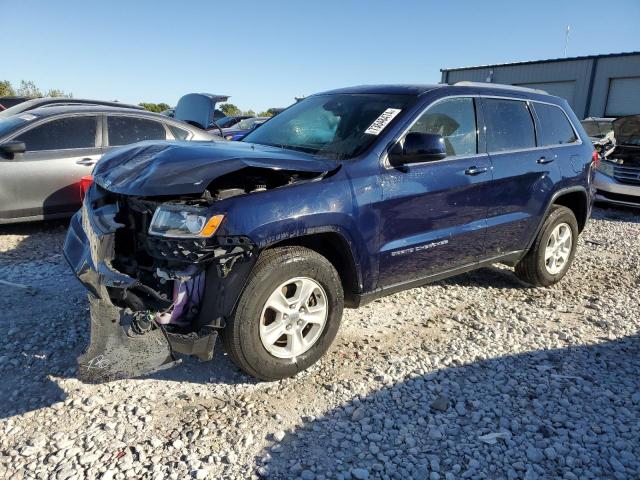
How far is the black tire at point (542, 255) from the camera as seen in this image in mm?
4637

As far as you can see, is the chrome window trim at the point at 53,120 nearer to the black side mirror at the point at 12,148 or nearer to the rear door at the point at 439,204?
the black side mirror at the point at 12,148

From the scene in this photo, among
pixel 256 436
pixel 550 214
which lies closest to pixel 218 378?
pixel 256 436

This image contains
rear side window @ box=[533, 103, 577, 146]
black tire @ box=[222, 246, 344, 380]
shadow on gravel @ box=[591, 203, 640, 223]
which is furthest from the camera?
shadow on gravel @ box=[591, 203, 640, 223]

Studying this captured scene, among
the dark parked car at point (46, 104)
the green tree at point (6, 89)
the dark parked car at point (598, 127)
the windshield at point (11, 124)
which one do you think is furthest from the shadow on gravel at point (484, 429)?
the green tree at point (6, 89)

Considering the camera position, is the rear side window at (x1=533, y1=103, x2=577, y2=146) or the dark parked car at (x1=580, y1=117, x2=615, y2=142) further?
the dark parked car at (x1=580, y1=117, x2=615, y2=142)

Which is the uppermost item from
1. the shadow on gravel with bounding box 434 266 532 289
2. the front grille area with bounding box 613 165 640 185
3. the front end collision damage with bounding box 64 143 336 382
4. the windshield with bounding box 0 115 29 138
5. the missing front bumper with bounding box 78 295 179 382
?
the windshield with bounding box 0 115 29 138

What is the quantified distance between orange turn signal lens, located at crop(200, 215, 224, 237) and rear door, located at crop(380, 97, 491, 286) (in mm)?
1126

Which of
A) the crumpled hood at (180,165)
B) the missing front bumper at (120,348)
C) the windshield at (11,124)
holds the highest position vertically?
the windshield at (11,124)

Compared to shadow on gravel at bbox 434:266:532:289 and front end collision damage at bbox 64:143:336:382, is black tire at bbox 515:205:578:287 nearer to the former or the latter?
shadow on gravel at bbox 434:266:532:289

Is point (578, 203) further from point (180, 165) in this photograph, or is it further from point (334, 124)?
point (180, 165)

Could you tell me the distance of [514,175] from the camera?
13.5 feet

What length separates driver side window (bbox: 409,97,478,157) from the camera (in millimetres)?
3641

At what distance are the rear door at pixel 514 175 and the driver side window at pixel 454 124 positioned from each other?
0.19 metres

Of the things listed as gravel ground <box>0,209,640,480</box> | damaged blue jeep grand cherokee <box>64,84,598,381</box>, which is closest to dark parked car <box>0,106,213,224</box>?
gravel ground <box>0,209,640,480</box>
